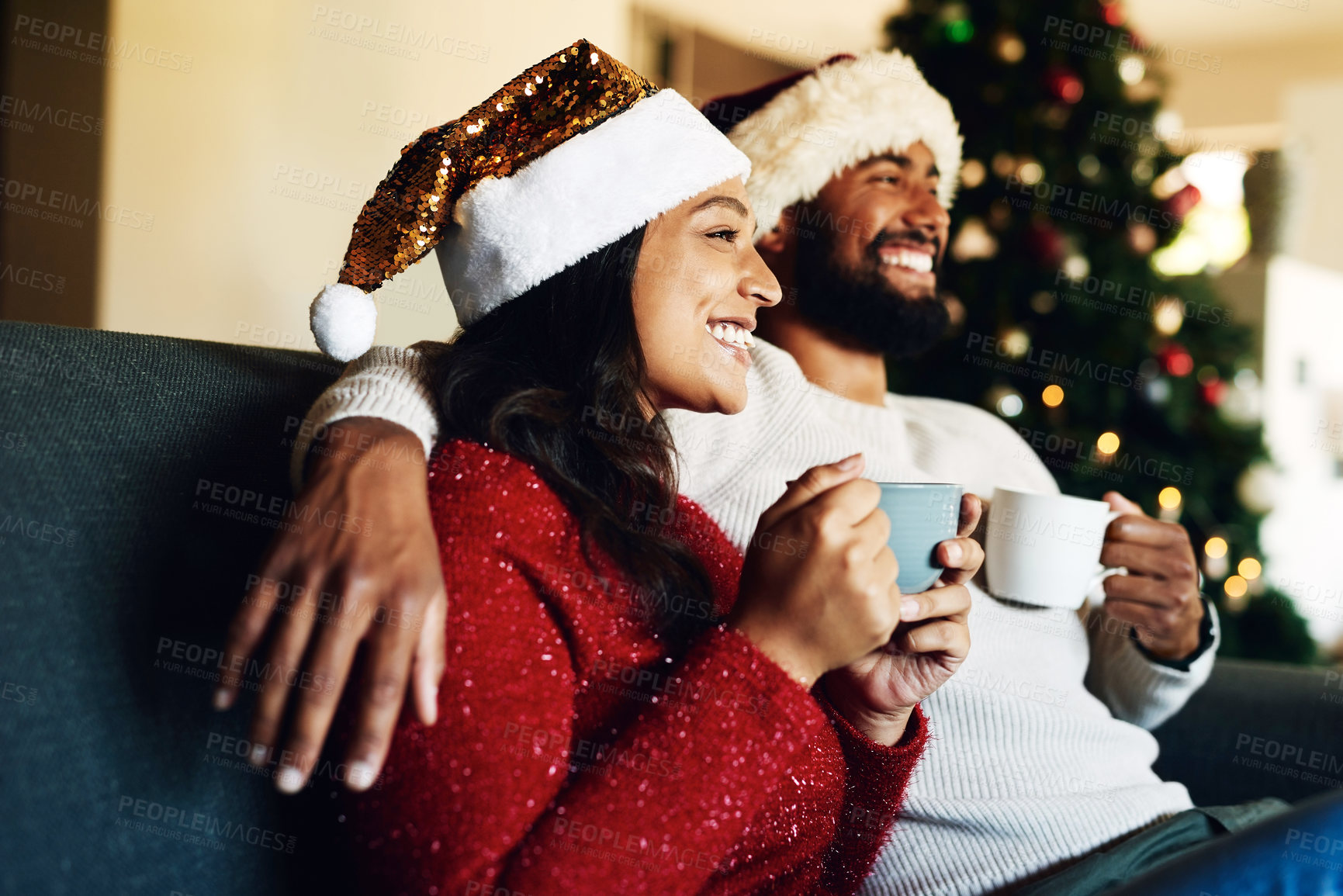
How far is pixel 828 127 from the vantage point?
4.84 feet

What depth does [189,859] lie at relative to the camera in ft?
2.22

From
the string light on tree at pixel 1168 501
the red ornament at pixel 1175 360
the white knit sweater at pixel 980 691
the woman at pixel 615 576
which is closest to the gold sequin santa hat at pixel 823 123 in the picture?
the white knit sweater at pixel 980 691

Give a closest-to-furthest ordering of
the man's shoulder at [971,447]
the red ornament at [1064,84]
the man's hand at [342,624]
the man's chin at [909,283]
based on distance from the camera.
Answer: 1. the man's hand at [342,624]
2. the man's shoulder at [971,447]
3. the man's chin at [909,283]
4. the red ornament at [1064,84]

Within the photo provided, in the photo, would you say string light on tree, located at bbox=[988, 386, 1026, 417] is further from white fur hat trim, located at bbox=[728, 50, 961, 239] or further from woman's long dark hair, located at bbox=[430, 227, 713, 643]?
woman's long dark hair, located at bbox=[430, 227, 713, 643]

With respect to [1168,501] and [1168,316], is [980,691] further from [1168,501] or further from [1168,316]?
[1168,316]

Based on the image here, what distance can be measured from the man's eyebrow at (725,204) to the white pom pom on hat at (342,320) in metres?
0.32

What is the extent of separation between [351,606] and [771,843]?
0.42 m

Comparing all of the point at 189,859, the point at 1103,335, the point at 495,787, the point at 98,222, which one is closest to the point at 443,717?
the point at 495,787

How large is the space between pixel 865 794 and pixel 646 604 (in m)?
0.30

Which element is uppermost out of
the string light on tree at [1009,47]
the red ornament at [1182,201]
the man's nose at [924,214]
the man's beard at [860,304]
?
the string light on tree at [1009,47]

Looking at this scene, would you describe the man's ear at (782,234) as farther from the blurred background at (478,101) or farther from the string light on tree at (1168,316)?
the string light on tree at (1168,316)

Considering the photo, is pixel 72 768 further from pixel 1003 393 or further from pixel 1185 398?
pixel 1185 398

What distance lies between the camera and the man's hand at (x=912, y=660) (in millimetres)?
795

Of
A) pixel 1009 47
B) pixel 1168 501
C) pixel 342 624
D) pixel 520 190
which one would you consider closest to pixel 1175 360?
pixel 1168 501
